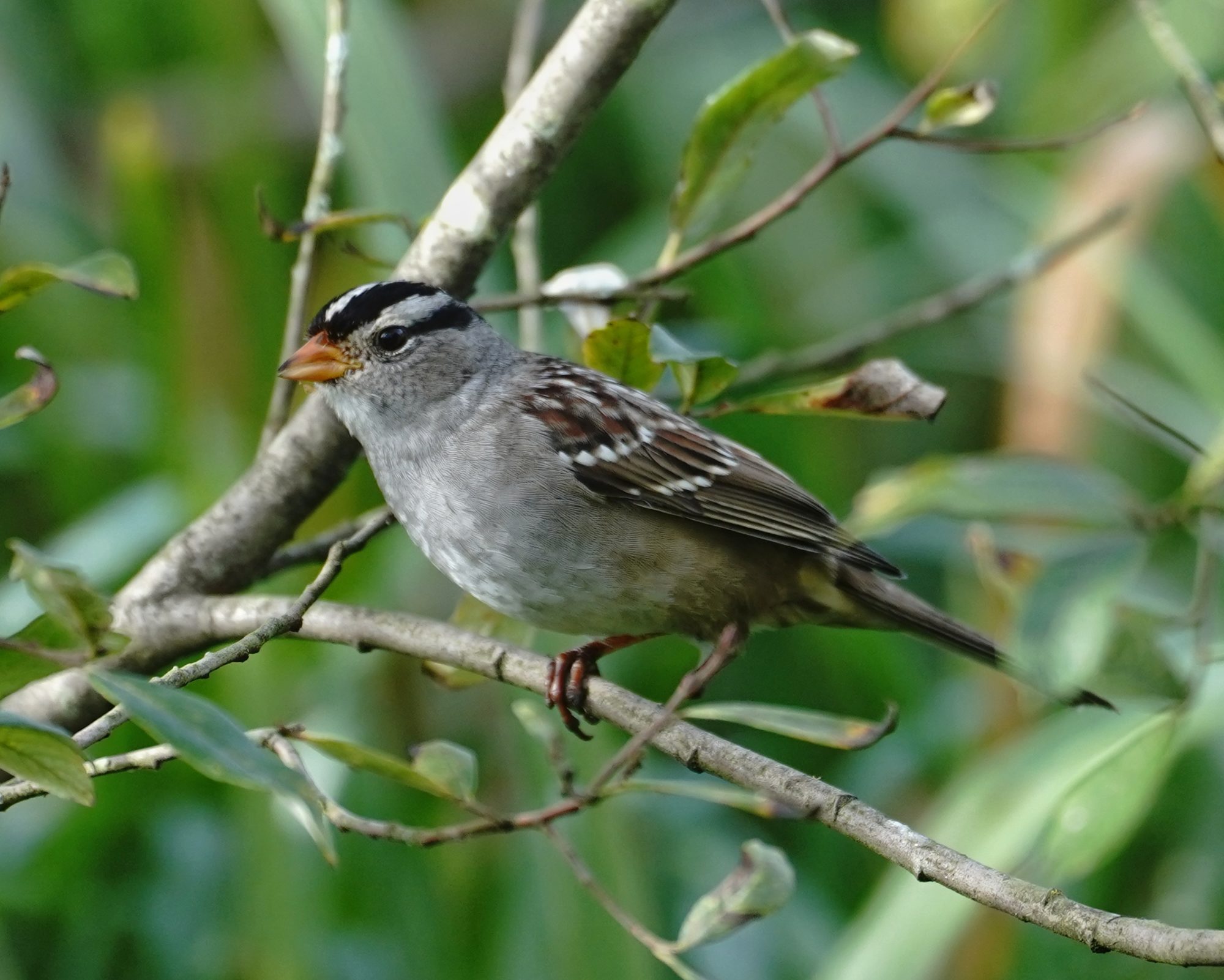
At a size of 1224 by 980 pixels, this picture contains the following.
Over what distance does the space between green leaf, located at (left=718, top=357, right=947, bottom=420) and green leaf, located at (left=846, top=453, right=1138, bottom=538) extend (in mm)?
186

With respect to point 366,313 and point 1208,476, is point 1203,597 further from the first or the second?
point 366,313

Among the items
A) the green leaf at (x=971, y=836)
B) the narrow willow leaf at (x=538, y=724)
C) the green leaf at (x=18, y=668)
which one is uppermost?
the green leaf at (x=18, y=668)

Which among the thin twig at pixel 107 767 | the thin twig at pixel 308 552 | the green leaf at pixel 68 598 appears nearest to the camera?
the green leaf at pixel 68 598

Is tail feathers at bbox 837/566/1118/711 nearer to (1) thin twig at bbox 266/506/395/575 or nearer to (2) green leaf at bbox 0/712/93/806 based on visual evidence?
(1) thin twig at bbox 266/506/395/575

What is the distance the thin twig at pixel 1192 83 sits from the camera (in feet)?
5.22

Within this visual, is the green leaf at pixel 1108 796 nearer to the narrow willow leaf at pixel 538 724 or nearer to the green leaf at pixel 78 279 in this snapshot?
A: the narrow willow leaf at pixel 538 724

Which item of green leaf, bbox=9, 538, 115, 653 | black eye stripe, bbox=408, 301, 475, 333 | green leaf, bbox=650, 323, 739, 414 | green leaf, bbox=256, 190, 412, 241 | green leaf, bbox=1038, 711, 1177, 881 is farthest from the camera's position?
black eye stripe, bbox=408, 301, 475, 333

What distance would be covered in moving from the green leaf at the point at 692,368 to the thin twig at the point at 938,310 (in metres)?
0.35

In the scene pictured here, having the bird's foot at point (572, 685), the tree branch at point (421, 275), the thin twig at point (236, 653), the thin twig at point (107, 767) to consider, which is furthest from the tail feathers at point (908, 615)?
the thin twig at point (107, 767)

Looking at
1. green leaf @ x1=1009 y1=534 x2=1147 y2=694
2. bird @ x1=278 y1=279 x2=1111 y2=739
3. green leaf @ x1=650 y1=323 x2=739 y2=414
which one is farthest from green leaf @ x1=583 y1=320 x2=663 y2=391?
green leaf @ x1=1009 y1=534 x2=1147 y2=694

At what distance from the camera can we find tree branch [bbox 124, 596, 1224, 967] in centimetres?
97

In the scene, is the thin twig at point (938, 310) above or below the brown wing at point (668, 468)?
above

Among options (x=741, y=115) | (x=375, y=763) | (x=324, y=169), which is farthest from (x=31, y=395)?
(x=741, y=115)

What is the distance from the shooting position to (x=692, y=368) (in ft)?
4.93
